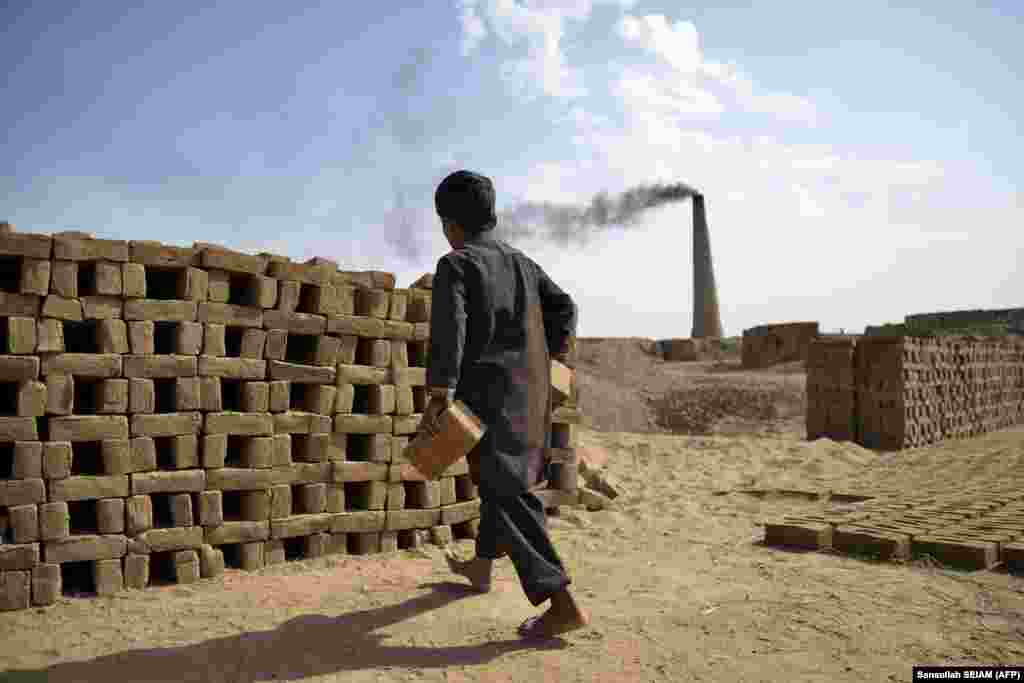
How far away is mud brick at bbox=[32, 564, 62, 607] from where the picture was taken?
3896 mm

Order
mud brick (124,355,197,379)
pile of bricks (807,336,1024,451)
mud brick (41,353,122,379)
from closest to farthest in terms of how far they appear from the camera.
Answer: mud brick (41,353,122,379)
mud brick (124,355,197,379)
pile of bricks (807,336,1024,451)

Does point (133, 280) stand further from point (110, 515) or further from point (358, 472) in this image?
point (358, 472)

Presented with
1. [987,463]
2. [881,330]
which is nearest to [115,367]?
[987,463]

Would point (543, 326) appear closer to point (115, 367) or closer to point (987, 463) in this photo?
point (115, 367)

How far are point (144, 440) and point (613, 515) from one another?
394cm

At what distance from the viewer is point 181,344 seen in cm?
438

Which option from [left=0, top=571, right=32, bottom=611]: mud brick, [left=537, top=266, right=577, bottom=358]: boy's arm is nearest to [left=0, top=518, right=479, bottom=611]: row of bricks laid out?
[left=0, top=571, right=32, bottom=611]: mud brick

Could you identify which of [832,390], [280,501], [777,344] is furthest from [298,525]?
[777,344]

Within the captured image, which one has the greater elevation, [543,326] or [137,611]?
[543,326]

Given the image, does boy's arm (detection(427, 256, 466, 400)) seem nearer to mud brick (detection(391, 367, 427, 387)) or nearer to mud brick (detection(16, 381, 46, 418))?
mud brick (detection(391, 367, 427, 387))

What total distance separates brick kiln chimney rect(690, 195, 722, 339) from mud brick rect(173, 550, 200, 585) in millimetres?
38135

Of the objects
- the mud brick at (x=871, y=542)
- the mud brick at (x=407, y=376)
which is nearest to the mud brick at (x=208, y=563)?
the mud brick at (x=407, y=376)

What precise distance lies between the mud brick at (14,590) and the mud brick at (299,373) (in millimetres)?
1647

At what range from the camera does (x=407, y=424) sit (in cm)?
531
